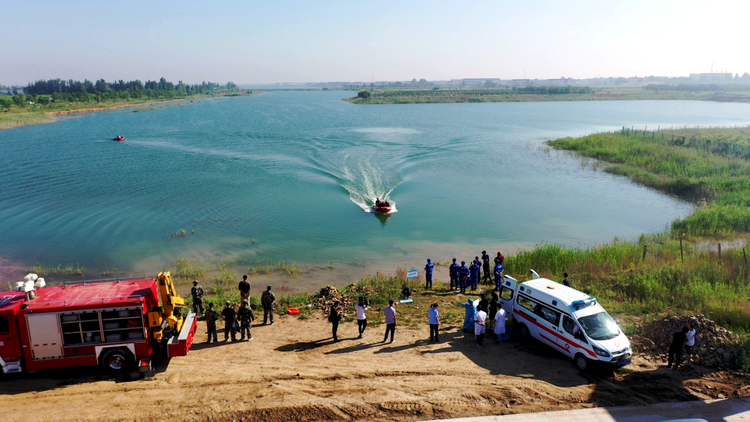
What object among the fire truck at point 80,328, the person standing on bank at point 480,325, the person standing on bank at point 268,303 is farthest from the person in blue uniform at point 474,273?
the fire truck at point 80,328

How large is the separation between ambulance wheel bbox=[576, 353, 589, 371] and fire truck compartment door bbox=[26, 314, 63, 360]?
14113 millimetres

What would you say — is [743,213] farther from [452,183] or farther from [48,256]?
[48,256]

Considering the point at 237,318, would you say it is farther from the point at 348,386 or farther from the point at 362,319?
the point at 348,386

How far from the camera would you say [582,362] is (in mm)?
13430

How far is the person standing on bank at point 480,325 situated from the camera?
14594 millimetres

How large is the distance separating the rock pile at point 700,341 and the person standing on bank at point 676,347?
0.51 m

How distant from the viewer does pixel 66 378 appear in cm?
1249

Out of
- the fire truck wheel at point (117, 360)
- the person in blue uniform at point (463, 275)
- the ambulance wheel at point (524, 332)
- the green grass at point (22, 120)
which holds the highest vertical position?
the green grass at point (22, 120)

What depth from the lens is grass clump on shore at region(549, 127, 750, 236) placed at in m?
29.1

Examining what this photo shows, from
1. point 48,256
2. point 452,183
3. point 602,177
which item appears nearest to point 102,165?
point 48,256

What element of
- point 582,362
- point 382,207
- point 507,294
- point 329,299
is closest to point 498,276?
point 507,294

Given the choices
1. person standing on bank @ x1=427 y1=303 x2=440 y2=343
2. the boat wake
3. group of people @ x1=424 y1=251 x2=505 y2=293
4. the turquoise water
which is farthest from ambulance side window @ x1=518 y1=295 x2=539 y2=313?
the boat wake

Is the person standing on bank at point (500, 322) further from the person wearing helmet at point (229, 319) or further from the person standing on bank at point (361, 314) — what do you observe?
the person wearing helmet at point (229, 319)

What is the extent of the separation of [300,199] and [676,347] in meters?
29.0
